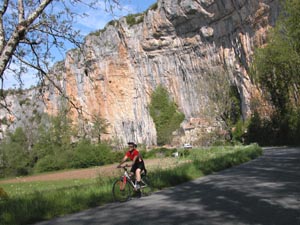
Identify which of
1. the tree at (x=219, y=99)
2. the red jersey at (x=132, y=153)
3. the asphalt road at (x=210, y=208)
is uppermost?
the tree at (x=219, y=99)

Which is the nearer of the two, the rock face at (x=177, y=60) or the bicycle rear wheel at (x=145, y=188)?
the bicycle rear wheel at (x=145, y=188)

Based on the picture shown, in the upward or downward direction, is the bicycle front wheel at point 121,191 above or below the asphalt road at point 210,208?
above

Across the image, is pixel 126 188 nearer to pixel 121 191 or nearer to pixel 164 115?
pixel 121 191

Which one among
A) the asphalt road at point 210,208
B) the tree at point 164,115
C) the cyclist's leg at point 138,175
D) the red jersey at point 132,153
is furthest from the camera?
the tree at point 164,115

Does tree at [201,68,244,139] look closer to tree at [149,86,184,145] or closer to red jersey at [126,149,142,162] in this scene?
tree at [149,86,184,145]

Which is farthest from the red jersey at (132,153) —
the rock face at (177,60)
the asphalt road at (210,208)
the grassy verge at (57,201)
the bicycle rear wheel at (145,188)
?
the rock face at (177,60)

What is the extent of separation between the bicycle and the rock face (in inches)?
1340

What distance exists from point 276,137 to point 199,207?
1629 inches

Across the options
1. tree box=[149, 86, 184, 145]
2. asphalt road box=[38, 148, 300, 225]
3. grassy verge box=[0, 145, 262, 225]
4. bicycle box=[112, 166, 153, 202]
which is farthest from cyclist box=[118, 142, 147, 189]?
tree box=[149, 86, 184, 145]

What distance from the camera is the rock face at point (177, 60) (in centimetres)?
5572

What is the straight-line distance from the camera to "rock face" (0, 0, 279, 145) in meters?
55.7

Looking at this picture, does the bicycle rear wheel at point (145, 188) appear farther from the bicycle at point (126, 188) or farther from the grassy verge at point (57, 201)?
the grassy verge at point (57, 201)

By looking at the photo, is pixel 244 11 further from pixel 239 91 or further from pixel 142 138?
pixel 142 138

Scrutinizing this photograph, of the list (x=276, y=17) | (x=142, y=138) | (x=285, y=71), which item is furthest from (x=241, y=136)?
(x=142, y=138)
